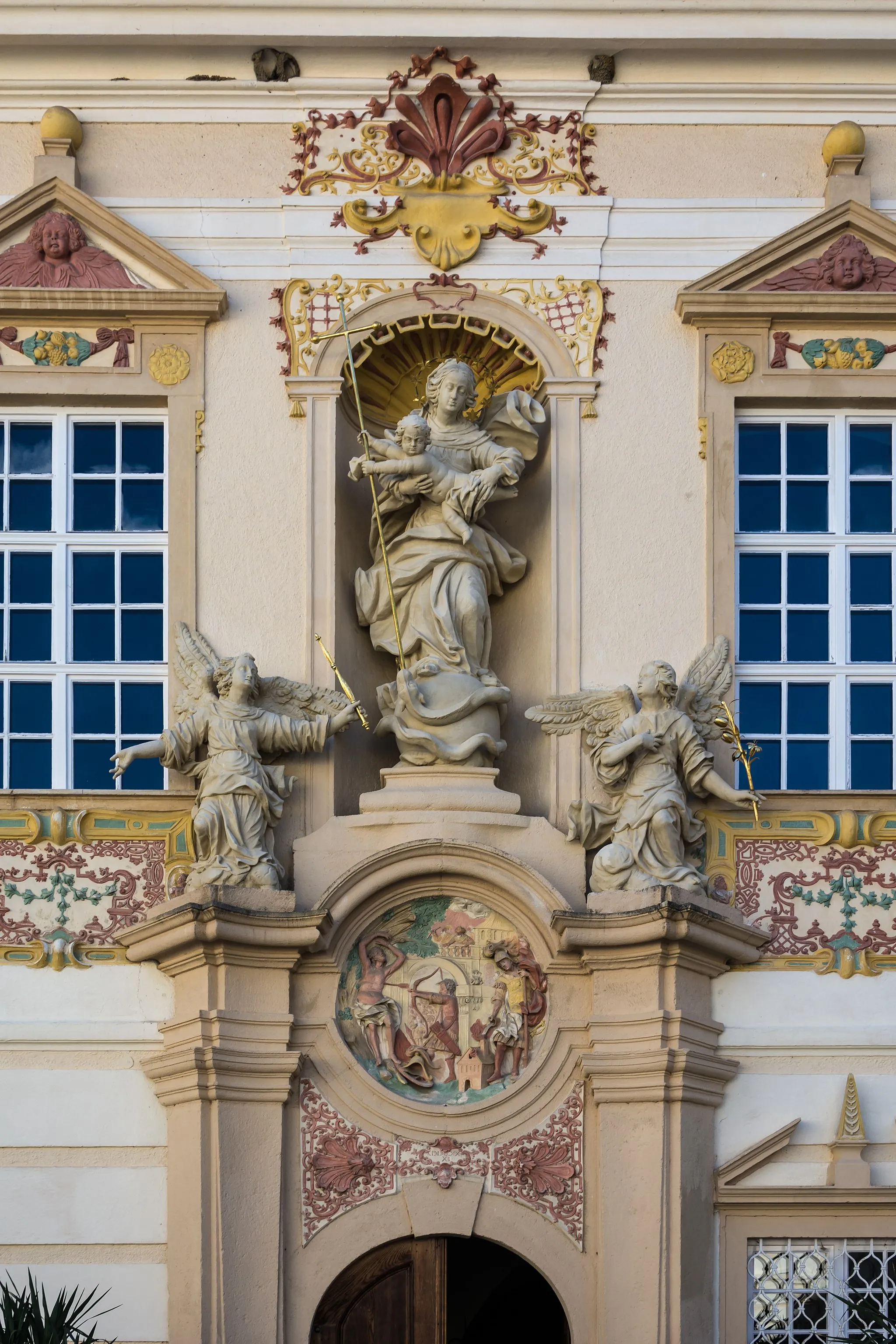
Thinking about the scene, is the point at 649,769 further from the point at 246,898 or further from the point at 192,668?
the point at 192,668

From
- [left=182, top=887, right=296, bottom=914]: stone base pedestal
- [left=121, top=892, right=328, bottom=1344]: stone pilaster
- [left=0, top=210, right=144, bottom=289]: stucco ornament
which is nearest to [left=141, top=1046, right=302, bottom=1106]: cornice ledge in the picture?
[left=121, top=892, right=328, bottom=1344]: stone pilaster

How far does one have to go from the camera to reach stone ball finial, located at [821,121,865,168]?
598 inches

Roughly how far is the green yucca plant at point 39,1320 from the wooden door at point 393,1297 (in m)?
1.09

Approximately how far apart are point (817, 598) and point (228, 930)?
3.50 meters

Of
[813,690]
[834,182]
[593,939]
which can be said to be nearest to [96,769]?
[593,939]

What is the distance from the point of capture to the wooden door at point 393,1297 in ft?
45.4

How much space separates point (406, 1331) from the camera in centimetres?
1387

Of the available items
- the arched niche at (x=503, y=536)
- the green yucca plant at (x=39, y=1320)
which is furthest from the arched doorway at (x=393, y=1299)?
the arched niche at (x=503, y=536)

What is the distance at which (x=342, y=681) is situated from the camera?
567 inches

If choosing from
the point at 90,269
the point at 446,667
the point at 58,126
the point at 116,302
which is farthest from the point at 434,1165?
the point at 58,126

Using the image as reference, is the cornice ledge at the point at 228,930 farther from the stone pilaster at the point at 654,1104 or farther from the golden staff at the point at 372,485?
the golden staff at the point at 372,485

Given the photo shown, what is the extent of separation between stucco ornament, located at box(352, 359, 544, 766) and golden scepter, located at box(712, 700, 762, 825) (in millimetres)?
1039

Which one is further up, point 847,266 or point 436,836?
point 847,266

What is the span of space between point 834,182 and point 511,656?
2.91 metres
